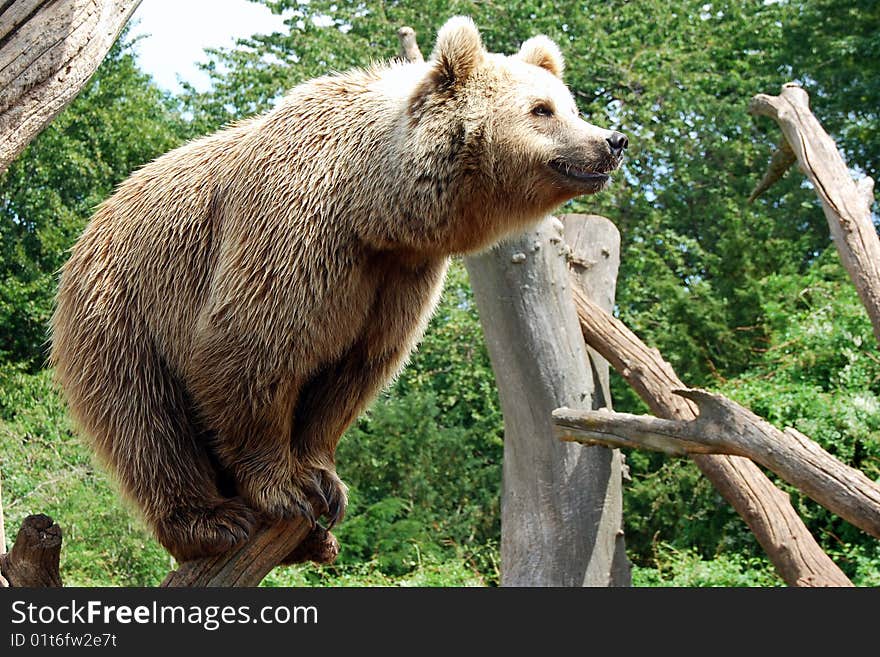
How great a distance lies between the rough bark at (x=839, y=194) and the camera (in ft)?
18.8

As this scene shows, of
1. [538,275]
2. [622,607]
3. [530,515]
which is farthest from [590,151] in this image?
[530,515]

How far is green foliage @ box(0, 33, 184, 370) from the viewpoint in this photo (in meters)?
11.8

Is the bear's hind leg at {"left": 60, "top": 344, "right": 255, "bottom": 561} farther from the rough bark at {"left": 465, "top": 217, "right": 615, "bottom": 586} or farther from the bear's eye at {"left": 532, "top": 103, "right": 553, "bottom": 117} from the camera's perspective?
the rough bark at {"left": 465, "top": 217, "right": 615, "bottom": 586}

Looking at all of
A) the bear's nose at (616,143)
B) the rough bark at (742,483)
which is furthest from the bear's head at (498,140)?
the rough bark at (742,483)

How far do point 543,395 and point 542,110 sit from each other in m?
3.53

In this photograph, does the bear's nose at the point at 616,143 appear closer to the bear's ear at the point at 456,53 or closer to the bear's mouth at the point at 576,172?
the bear's mouth at the point at 576,172

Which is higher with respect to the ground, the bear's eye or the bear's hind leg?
the bear's eye

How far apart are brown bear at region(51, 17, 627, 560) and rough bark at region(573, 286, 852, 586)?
2885 millimetres

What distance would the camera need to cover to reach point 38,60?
8.21 feet

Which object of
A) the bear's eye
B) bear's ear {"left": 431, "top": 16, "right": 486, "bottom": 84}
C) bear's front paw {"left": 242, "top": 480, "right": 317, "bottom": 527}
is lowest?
bear's front paw {"left": 242, "top": 480, "right": 317, "bottom": 527}

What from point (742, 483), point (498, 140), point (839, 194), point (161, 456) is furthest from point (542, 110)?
point (839, 194)

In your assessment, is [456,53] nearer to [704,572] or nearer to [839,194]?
[839,194]

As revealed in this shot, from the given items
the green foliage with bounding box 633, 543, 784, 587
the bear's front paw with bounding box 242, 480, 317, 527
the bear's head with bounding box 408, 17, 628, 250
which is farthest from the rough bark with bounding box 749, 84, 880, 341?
the bear's front paw with bounding box 242, 480, 317, 527

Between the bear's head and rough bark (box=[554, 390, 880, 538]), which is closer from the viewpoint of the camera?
the bear's head
